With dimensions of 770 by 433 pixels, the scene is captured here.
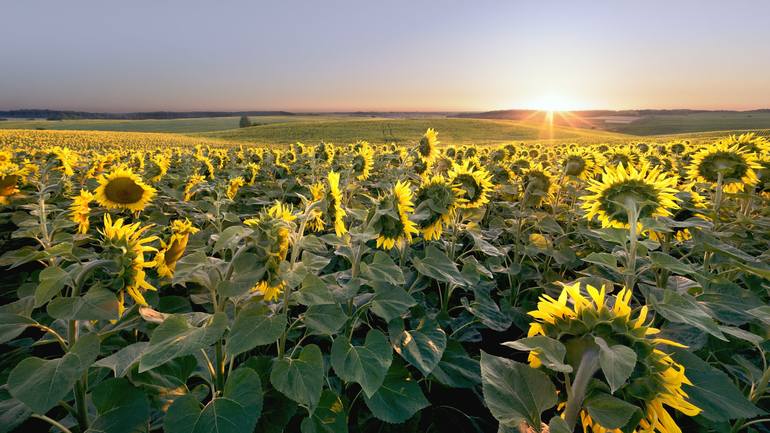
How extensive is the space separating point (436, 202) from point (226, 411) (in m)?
1.75

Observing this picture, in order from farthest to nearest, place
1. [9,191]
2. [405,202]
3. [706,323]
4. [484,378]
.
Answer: [9,191] < [405,202] < [706,323] < [484,378]

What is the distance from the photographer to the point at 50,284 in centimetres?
148

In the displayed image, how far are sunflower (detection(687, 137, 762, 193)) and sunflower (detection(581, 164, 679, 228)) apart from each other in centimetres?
138

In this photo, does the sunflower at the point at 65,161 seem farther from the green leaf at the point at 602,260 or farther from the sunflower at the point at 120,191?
the green leaf at the point at 602,260

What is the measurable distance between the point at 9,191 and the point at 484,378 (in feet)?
15.9

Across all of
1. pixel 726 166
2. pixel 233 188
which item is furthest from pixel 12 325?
pixel 726 166

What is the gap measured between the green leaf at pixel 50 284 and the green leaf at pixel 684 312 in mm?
2135

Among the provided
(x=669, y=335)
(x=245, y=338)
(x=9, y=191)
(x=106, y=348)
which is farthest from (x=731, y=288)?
(x=9, y=191)

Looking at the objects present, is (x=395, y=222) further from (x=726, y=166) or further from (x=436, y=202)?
(x=726, y=166)

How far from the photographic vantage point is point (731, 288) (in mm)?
2100

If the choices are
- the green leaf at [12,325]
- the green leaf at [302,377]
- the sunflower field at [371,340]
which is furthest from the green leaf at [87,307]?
the green leaf at [302,377]

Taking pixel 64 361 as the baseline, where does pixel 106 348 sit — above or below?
below

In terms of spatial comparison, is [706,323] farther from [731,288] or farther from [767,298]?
[767,298]

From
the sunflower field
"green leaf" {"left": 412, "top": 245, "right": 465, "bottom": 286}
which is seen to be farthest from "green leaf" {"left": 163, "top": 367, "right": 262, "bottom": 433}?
"green leaf" {"left": 412, "top": 245, "right": 465, "bottom": 286}
